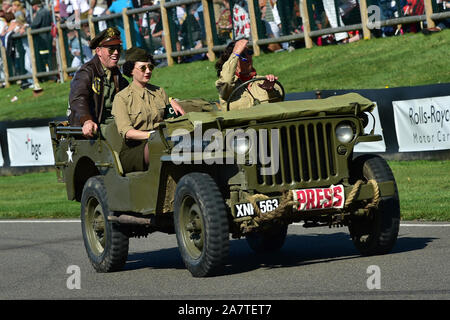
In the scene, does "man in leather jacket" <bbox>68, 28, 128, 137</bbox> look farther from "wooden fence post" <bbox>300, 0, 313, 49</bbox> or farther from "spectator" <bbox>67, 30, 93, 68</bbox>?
"spectator" <bbox>67, 30, 93, 68</bbox>

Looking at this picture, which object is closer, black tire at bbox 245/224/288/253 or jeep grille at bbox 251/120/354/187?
jeep grille at bbox 251/120/354/187

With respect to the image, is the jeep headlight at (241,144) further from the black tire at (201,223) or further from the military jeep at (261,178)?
the black tire at (201,223)

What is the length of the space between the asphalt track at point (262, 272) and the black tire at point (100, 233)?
0.41 ft

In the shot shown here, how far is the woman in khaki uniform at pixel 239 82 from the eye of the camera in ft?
29.9

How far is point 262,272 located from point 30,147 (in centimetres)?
1554

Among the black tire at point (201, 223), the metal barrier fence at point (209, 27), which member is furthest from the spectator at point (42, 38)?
the black tire at point (201, 223)

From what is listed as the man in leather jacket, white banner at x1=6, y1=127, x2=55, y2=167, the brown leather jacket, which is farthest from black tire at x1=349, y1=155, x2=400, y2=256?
white banner at x1=6, y1=127, x2=55, y2=167

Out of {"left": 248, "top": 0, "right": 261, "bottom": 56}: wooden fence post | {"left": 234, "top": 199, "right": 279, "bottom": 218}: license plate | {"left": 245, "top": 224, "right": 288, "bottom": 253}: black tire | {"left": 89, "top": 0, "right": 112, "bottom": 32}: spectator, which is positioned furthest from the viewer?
{"left": 89, "top": 0, "right": 112, "bottom": 32}: spectator

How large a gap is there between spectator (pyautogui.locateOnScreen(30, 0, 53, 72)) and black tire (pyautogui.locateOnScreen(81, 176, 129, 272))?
22.0 metres

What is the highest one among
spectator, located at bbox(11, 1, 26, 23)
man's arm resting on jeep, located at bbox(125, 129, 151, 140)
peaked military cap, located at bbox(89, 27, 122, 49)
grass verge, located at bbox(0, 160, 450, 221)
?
spectator, located at bbox(11, 1, 26, 23)

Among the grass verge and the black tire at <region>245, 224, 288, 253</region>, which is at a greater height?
the black tire at <region>245, 224, 288, 253</region>

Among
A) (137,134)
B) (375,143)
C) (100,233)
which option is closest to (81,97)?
(137,134)

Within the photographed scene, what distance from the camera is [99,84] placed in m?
9.59

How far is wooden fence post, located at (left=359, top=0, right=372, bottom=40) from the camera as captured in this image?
21.4 metres
